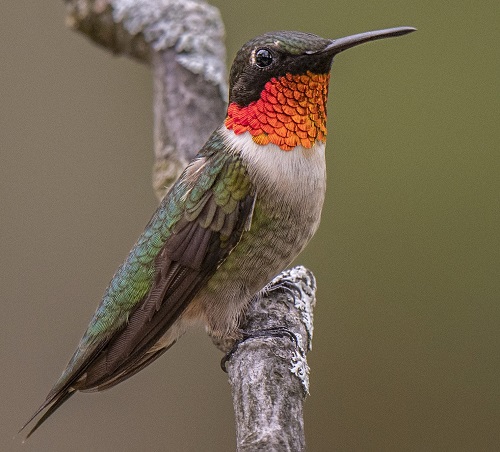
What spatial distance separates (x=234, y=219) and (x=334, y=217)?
1.44m

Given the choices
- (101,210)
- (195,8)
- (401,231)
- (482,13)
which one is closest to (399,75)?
(482,13)

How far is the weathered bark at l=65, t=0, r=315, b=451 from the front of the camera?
203 cm

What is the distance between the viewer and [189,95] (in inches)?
107

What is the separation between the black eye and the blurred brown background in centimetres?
126

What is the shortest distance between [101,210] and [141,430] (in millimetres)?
960

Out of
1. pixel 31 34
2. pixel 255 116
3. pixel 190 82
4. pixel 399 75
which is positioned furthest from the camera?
pixel 31 34

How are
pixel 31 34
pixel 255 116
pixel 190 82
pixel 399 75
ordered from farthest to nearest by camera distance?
1. pixel 31 34
2. pixel 399 75
3. pixel 190 82
4. pixel 255 116

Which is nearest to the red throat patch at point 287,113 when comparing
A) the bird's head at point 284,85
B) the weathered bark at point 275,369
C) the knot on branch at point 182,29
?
the bird's head at point 284,85

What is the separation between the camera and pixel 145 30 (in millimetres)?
2822

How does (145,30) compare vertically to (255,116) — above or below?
above

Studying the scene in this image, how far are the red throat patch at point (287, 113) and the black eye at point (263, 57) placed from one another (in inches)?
1.8

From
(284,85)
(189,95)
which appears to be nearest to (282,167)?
(284,85)

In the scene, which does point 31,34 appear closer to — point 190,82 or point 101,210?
point 101,210

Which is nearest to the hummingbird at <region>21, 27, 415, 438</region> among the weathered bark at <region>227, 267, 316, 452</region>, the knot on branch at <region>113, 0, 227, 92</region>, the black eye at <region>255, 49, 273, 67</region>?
the black eye at <region>255, 49, 273, 67</region>
